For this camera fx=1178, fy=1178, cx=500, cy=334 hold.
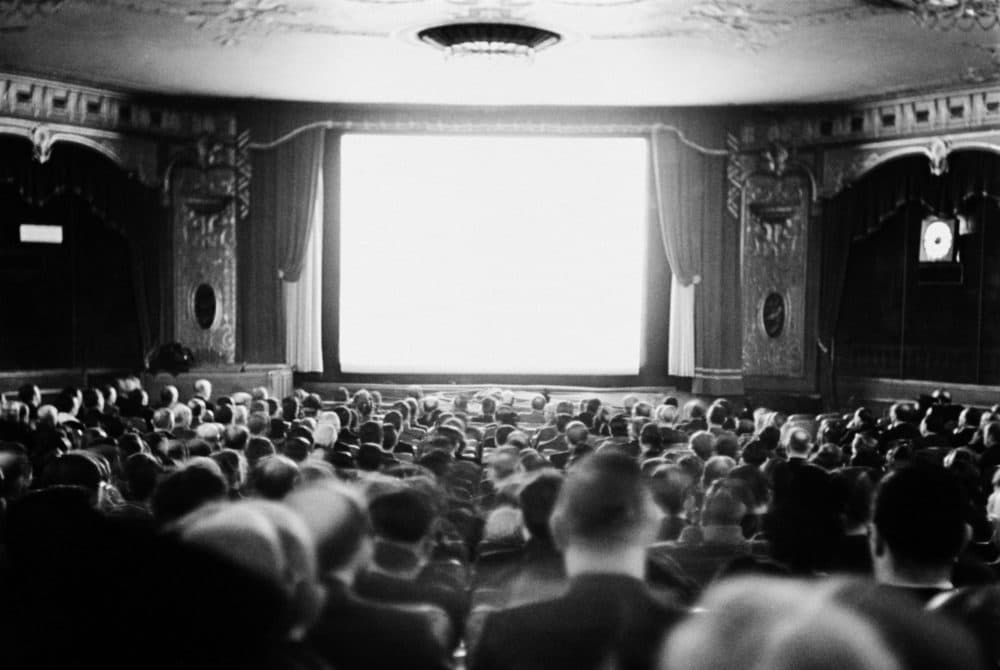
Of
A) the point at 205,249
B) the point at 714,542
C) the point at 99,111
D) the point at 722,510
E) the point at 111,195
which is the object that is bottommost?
the point at 714,542

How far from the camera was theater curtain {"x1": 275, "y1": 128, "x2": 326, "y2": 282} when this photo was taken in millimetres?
14391

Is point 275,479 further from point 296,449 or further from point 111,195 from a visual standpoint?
point 111,195

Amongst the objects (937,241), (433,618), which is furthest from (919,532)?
(937,241)

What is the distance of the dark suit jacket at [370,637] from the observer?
2.59 meters

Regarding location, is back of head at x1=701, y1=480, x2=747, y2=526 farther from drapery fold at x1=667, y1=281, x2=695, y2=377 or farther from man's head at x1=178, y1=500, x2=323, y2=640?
drapery fold at x1=667, y1=281, x2=695, y2=377

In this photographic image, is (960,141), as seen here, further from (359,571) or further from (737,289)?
(359,571)

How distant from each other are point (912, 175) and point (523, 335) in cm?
500

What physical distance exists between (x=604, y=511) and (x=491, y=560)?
5.85ft

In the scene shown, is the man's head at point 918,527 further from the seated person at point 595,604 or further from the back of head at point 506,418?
the back of head at point 506,418

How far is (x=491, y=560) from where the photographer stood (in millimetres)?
4254

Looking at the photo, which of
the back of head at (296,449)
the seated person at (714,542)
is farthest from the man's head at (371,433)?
the seated person at (714,542)

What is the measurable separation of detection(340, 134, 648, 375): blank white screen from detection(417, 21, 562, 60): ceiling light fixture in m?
4.56

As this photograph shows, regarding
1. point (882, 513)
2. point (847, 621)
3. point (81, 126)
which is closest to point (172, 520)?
point (882, 513)

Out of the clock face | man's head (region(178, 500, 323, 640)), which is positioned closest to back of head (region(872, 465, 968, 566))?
man's head (region(178, 500, 323, 640))
